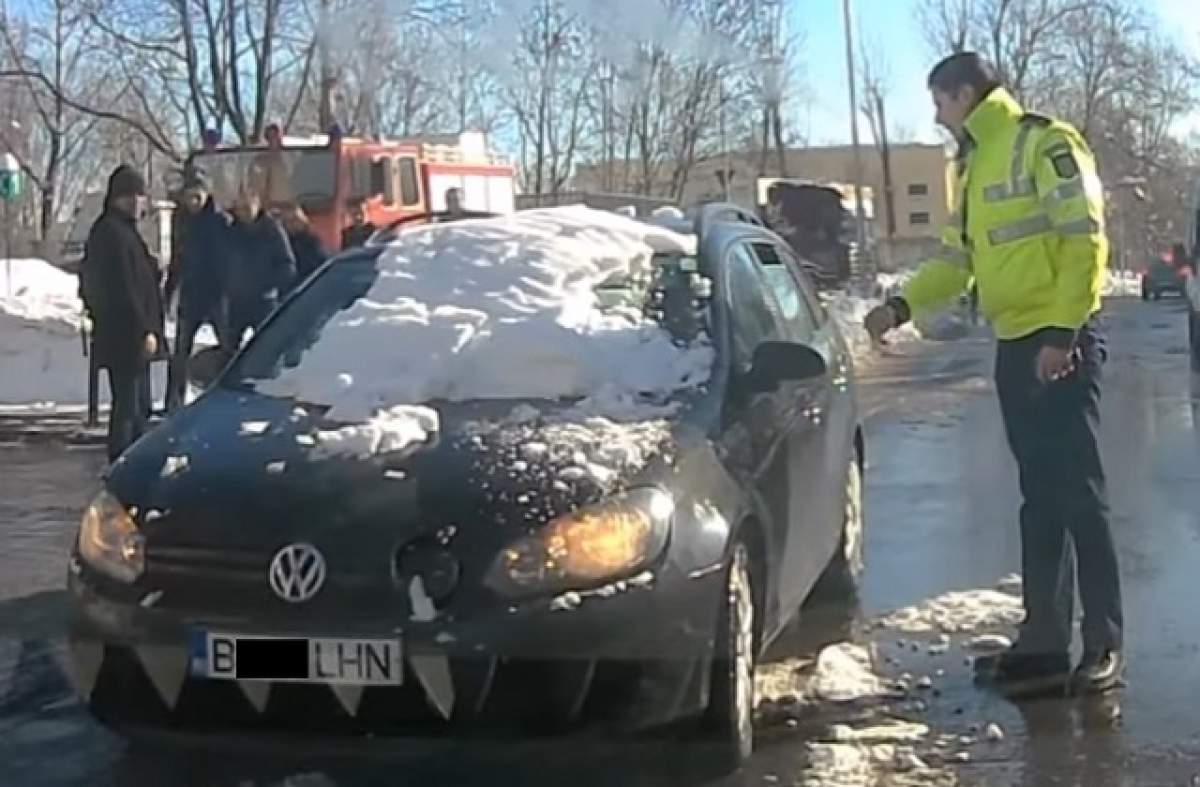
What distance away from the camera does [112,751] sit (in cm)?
555

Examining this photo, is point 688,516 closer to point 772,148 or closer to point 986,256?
point 986,256

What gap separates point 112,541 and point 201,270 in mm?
7951

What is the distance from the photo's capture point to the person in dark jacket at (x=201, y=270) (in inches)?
496

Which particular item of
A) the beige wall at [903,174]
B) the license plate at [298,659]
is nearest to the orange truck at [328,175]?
the license plate at [298,659]

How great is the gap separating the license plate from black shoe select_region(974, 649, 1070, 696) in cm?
223

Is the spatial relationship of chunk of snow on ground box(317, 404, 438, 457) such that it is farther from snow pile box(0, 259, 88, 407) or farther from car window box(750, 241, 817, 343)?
snow pile box(0, 259, 88, 407)

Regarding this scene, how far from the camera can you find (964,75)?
627cm

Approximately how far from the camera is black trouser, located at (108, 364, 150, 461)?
34.7ft

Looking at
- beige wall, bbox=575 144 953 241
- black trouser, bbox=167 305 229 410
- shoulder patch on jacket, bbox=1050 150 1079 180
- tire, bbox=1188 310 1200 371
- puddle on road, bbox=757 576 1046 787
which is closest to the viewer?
puddle on road, bbox=757 576 1046 787

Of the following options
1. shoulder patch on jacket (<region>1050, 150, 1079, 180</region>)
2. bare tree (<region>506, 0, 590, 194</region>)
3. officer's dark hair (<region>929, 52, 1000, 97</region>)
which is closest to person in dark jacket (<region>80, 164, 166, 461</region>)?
officer's dark hair (<region>929, 52, 1000, 97</region>)

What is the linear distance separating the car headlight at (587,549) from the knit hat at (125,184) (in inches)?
242

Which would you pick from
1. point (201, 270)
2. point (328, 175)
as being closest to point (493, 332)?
point (201, 270)

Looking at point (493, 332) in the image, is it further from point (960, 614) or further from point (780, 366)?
point (960, 614)

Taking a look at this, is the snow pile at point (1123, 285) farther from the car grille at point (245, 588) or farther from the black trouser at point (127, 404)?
the car grille at point (245, 588)
